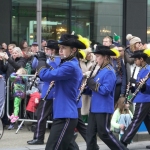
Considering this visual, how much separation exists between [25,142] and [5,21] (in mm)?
8958

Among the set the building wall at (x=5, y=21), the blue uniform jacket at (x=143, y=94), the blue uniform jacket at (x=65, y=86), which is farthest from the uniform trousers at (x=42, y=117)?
the building wall at (x=5, y=21)

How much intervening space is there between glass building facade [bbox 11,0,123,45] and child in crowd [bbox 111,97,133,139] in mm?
9335

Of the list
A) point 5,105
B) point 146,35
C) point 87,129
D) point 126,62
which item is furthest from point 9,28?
point 87,129

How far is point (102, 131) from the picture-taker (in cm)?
767

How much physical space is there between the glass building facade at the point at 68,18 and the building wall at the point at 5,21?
0.91 feet

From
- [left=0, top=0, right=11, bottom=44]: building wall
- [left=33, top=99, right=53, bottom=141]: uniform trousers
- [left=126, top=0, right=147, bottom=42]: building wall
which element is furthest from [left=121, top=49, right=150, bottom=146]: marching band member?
[left=126, top=0, right=147, bottom=42]: building wall

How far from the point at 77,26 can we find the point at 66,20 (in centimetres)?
48

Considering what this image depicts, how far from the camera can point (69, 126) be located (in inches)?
252

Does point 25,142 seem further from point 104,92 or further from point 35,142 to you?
point 104,92

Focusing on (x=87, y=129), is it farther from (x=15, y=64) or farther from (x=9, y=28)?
(x=9, y=28)

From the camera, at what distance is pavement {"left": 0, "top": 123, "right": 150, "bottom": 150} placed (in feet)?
29.5

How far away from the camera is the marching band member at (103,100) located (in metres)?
7.62

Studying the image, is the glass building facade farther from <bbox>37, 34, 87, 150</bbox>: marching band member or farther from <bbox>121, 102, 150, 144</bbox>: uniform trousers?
<bbox>37, 34, 87, 150</bbox>: marching band member

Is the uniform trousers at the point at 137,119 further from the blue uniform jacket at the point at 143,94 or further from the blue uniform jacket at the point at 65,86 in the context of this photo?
the blue uniform jacket at the point at 65,86
